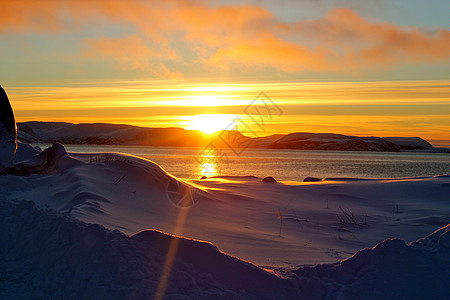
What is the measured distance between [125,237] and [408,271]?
2.32m

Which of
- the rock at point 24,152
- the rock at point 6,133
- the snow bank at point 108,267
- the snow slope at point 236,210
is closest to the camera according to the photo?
the snow bank at point 108,267

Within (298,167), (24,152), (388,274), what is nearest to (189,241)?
(388,274)

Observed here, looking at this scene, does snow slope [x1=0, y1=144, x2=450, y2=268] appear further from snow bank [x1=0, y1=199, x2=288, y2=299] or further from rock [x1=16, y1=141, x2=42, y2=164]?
rock [x1=16, y1=141, x2=42, y2=164]

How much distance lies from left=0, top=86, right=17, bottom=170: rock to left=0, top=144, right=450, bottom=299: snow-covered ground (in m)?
0.36

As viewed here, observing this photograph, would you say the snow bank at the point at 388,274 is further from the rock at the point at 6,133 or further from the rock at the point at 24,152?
the rock at the point at 24,152

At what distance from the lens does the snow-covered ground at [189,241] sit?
112 inches

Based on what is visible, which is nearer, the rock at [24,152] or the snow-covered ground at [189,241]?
the snow-covered ground at [189,241]

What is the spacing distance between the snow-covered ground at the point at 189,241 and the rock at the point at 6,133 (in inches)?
14.3

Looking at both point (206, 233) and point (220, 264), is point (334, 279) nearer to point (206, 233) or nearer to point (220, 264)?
point (220, 264)

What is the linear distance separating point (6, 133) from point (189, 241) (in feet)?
17.4

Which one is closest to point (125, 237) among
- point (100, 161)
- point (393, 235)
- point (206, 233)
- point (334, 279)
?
point (334, 279)

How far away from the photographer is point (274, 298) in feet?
9.46

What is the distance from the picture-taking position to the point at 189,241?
127 inches

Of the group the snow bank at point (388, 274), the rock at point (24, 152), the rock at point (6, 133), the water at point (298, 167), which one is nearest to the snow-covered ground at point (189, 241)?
the snow bank at point (388, 274)
